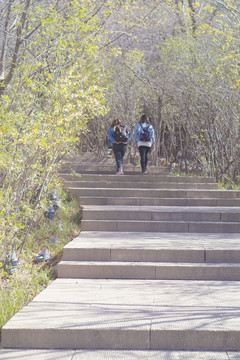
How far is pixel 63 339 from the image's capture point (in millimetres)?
4812

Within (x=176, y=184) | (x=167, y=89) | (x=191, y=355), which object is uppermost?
(x=167, y=89)

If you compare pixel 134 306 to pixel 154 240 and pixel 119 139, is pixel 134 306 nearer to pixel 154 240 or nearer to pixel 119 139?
pixel 154 240

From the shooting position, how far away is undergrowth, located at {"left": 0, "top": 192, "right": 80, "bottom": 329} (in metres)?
5.68

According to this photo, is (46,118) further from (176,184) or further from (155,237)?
(176,184)

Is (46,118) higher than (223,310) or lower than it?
higher

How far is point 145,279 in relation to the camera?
705 cm

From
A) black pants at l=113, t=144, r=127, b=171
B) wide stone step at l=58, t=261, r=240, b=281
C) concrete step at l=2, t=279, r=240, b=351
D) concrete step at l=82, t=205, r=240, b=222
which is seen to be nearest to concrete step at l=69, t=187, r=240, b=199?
concrete step at l=82, t=205, r=240, b=222

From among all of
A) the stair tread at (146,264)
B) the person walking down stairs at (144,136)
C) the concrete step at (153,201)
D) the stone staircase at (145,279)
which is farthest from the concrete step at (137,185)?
the stair tread at (146,264)

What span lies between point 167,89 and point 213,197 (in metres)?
6.71

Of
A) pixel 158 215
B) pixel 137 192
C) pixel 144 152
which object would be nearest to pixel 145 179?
pixel 144 152

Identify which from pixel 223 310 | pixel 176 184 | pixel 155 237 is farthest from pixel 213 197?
pixel 223 310

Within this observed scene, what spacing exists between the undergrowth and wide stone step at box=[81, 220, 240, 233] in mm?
374

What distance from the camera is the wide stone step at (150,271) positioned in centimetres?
707

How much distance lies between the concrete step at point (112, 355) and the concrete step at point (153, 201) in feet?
20.4
